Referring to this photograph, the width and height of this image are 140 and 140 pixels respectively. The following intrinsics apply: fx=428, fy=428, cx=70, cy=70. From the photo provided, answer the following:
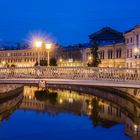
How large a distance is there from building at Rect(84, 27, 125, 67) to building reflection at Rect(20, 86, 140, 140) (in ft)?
91.6

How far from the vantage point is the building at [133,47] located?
62.5 m

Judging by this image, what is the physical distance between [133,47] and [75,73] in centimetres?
4280

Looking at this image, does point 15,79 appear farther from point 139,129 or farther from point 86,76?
point 139,129

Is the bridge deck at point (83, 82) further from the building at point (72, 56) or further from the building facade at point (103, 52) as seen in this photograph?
the building at point (72, 56)

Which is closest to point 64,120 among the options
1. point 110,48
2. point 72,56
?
point 110,48

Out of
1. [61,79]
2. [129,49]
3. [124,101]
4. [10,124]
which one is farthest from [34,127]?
[129,49]

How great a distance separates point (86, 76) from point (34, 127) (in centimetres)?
659

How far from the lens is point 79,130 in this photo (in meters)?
26.7

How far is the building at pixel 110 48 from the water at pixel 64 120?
106ft

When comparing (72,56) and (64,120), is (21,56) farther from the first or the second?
(64,120)

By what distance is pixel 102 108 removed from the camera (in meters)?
35.6

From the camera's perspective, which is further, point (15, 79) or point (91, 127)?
point (91, 127)

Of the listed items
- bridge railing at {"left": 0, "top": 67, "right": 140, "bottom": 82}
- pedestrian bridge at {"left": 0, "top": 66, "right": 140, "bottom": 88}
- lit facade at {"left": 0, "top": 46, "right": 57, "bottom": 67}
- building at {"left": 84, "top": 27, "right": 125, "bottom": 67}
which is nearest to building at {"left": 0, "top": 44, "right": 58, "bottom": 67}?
lit facade at {"left": 0, "top": 46, "right": 57, "bottom": 67}

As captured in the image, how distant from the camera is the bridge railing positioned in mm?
22516
